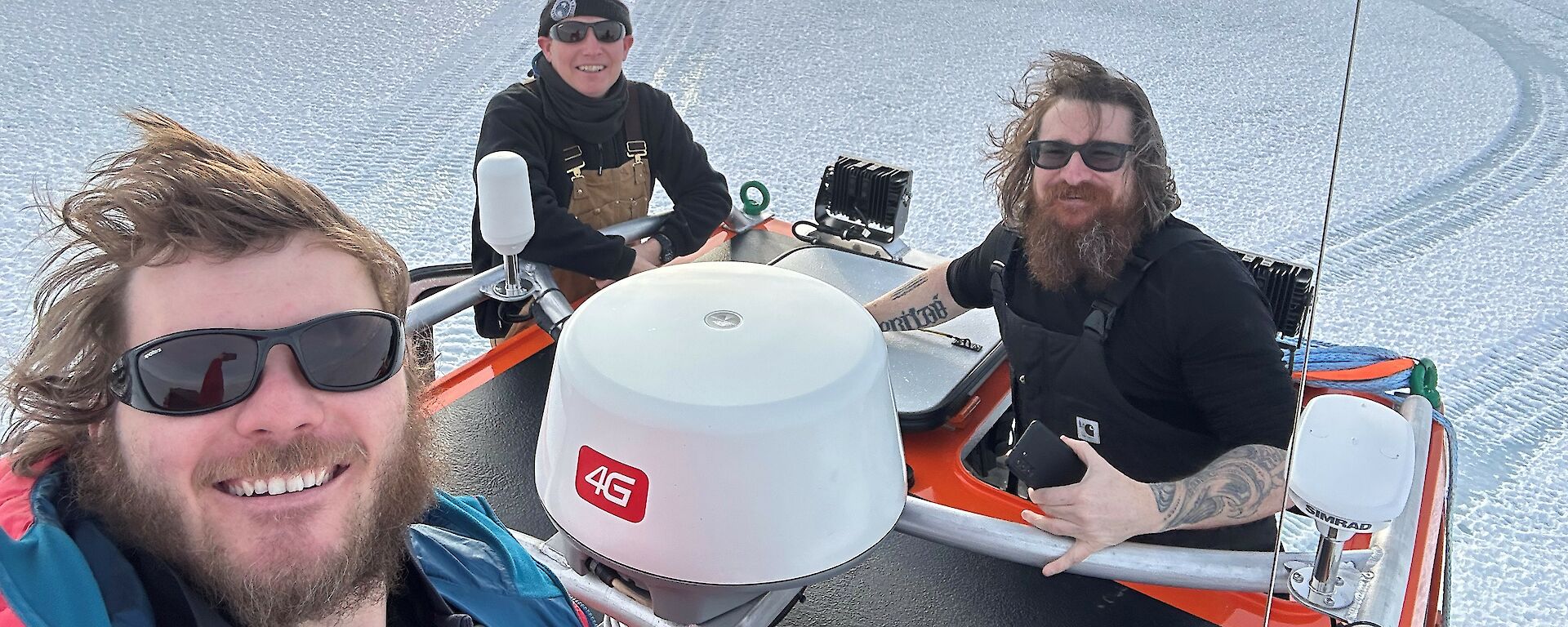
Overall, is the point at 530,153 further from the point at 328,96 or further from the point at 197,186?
the point at 328,96

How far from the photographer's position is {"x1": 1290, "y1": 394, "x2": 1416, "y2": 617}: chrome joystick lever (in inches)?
33.1

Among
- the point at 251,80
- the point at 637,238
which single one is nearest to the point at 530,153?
the point at 637,238

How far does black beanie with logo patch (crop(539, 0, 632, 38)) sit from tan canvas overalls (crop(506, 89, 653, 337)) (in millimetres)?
205

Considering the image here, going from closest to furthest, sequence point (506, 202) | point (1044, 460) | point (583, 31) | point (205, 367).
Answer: point (205, 367), point (1044, 460), point (506, 202), point (583, 31)

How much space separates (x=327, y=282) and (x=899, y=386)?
1.03 m

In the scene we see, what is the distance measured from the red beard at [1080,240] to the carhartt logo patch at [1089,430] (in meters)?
0.21

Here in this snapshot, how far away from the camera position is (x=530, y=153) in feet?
7.35

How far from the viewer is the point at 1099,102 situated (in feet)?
5.38

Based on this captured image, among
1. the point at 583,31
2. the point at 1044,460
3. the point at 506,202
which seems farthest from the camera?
the point at 583,31

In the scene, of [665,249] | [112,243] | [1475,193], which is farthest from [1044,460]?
[1475,193]

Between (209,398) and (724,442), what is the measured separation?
407mm

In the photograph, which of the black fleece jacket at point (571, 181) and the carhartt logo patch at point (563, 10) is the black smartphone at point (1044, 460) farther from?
the carhartt logo patch at point (563, 10)

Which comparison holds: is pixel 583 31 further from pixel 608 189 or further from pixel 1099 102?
pixel 1099 102

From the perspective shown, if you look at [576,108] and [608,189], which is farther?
[608,189]
